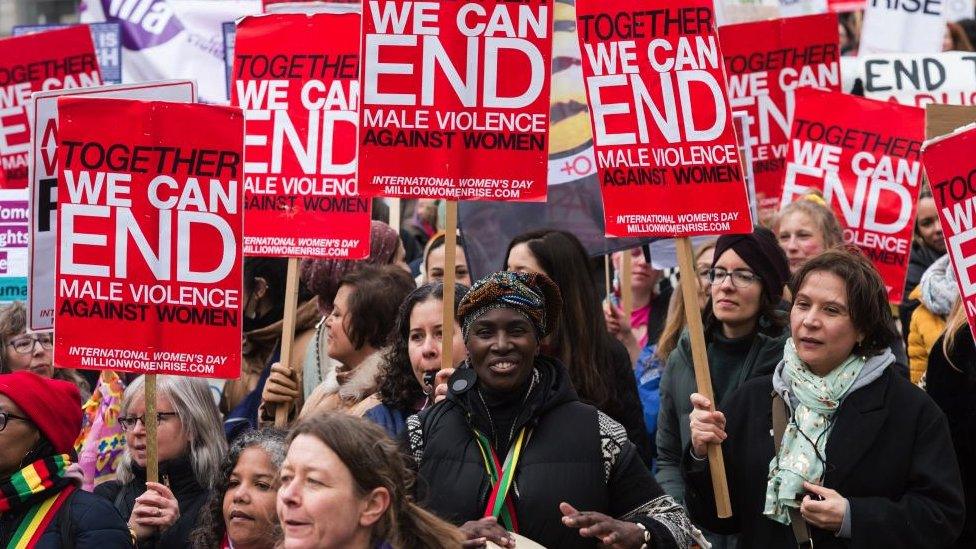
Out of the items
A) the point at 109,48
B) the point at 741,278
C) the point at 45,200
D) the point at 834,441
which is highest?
the point at 109,48

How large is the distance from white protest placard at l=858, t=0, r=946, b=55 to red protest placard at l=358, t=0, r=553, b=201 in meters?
5.34

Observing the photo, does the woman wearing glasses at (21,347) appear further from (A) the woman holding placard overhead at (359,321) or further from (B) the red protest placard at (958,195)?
(B) the red protest placard at (958,195)

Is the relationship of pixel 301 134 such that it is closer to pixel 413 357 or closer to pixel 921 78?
pixel 413 357

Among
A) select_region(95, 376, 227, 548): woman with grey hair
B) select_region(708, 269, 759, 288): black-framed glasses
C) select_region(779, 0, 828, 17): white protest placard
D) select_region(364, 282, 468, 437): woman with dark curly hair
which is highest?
select_region(779, 0, 828, 17): white protest placard

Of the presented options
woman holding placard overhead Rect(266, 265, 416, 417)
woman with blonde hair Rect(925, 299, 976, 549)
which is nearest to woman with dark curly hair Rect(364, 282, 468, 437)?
woman holding placard overhead Rect(266, 265, 416, 417)

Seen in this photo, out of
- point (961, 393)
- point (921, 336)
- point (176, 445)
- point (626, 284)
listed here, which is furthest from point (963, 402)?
point (176, 445)

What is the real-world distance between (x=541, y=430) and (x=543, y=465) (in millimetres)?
135

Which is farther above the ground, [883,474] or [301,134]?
[301,134]

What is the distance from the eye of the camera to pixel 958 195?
5738 mm

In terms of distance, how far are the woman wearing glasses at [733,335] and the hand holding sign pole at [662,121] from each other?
1.72ft

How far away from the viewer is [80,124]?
6.25 meters

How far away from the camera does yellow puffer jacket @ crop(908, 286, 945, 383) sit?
7477 mm

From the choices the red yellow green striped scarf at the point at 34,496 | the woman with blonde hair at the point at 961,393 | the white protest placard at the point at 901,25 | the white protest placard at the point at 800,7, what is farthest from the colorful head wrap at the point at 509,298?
the white protest placard at the point at 800,7

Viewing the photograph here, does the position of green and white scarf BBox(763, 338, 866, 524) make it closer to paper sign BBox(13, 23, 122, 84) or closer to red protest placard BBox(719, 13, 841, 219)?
red protest placard BBox(719, 13, 841, 219)
